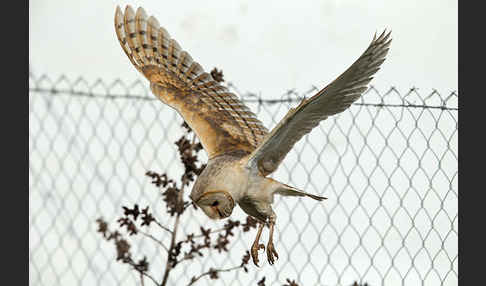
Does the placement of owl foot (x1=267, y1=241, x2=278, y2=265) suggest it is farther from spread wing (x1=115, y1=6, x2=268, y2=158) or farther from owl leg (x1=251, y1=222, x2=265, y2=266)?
spread wing (x1=115, y1=6, x2=268, y2=158)

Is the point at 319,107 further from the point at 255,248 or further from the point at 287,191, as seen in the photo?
the point at 255,248

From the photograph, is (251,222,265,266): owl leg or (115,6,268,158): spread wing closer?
(251,222,265,266): owl leg

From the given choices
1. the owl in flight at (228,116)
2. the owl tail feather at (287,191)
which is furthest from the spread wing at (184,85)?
the owl tail feather at (287,191)

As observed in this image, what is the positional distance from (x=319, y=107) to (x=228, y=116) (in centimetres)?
59

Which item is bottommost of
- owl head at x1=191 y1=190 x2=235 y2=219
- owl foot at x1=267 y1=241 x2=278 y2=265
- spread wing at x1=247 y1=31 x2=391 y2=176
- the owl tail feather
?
owl foot at x1=267 y1=241 x2=278 y2=265

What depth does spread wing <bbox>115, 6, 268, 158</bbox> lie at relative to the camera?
2943 mm

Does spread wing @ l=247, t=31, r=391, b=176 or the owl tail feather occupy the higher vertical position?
spread wing @ l=247, t=31, r=391, b=176

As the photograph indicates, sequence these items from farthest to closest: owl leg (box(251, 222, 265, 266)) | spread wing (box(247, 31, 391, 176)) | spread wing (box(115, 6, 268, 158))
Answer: spread wing (box(115, 6, 268, 158)) → owl leg (box(251, 222, 265, 266)) → spread wing (box(247, 31, 391, 176))

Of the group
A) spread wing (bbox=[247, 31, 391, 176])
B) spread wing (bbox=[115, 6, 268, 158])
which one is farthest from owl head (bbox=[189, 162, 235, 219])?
spread wing (bbox=[115, 6, 268, 158])

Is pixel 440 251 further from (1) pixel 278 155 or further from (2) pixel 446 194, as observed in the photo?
(1) pixel 278 155

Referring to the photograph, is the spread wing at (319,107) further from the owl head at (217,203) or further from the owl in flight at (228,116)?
the owl head at (217,203)

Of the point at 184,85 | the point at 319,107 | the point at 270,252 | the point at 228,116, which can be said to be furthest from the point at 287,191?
the point at 184,85

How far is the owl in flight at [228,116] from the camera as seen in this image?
96.3 inches

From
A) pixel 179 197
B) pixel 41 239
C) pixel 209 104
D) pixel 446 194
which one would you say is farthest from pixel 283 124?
pixel 41 239
